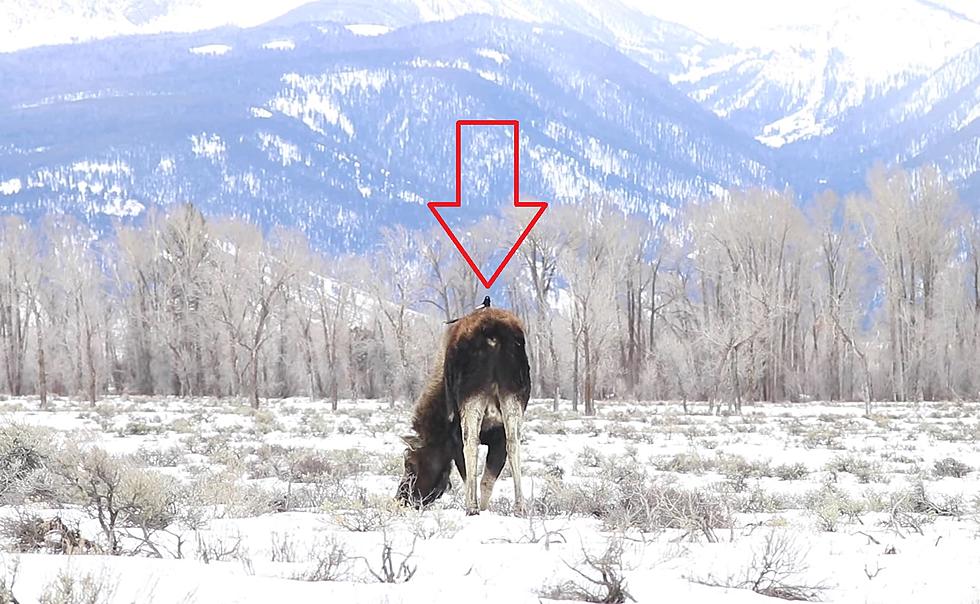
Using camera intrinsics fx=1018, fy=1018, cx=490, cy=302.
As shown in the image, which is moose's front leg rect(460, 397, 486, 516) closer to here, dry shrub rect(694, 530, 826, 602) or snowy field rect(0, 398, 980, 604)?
snowy field rect(0, 398, 980, 604)

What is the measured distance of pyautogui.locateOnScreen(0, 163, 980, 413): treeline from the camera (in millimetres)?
52594

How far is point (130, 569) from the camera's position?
5.64m

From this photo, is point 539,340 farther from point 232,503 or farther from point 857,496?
point 232,503

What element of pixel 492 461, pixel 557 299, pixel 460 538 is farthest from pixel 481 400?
pixel 557 299

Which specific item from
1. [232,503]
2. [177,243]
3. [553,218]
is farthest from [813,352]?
[232,503]

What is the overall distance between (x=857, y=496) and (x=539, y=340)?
39908mm

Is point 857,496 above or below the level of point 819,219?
below

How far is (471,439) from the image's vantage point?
8508 mm

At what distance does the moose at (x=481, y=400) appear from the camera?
28.2ft

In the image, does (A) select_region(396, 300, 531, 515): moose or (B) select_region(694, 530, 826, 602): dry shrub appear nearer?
(B) select_region(694, 530, 826, 602): dry shrub

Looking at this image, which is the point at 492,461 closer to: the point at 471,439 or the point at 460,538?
the point at 471,439

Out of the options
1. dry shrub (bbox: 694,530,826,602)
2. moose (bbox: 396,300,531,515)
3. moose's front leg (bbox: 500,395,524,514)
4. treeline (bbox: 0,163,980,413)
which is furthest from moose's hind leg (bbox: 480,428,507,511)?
treeline (bbox: 0,163,980,413)

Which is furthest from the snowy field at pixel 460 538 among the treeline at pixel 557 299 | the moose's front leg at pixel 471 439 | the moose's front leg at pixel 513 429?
the treeline at pixel 557 299

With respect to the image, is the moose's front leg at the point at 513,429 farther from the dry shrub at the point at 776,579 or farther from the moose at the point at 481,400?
the dry shrub at the point at 776,579
